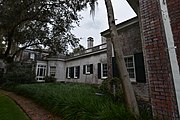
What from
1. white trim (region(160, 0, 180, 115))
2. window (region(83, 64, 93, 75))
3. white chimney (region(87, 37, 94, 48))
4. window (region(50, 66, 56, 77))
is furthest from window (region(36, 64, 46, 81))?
white trim (region(160, 0, 180, 115))

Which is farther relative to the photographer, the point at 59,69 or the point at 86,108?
the point at 59,69

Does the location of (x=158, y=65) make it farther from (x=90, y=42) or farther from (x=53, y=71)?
(x=53, y=71)

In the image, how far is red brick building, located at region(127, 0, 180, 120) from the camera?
7.13 ft

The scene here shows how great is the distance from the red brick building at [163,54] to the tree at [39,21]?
4.55 metres

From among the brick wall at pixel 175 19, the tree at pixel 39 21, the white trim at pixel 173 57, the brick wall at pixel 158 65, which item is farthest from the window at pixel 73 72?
the white trim at pixel 173 57

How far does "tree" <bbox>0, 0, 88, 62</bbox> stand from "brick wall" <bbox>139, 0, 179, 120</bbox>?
441 centimetres

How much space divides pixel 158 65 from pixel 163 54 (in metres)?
0.24

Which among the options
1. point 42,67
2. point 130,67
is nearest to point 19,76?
point 42,67

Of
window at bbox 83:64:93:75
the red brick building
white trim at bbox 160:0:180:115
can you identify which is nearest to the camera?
white trim at bbox 160:0:180:115

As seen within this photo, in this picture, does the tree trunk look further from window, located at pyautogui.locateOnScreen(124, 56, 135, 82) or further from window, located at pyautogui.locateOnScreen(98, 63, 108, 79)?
window, located at pyautogui.locateOnScreen(98, 63, 108, 79)

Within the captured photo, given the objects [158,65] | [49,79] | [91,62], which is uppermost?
[91,62]

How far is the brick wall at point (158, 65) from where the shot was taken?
2.32 m

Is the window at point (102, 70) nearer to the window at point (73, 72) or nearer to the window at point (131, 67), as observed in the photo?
the window at point (131, 67)

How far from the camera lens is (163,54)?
→ 98.1 inches
